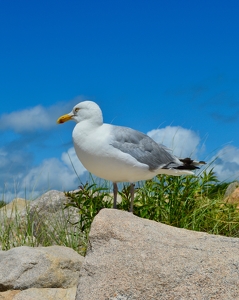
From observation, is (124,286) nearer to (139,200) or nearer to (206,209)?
(139,200)

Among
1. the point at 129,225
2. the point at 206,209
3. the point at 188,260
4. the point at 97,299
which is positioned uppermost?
the point at 206,209

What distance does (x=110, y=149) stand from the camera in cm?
Result: 581

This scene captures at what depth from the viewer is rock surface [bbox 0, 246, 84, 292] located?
4992mm

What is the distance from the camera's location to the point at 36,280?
16.3 feet

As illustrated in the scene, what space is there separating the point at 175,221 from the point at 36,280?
2.51 meters

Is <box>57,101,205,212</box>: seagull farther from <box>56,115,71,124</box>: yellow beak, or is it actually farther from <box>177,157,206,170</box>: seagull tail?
<box>177,157,206,170</box>: seagull tail

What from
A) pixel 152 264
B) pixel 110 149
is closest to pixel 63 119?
pixel 110 149

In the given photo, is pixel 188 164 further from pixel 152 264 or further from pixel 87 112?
pixel 152 264

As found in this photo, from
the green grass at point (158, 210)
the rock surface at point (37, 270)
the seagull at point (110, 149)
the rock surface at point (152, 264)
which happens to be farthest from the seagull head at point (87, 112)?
the rock surface at point (152, 264)

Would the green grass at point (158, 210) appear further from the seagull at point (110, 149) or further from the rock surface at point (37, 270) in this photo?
the rock surface at point (37, 270)

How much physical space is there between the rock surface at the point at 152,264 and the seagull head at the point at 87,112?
7.48 feet

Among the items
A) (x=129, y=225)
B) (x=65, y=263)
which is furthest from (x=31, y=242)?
(x=129, y=225)

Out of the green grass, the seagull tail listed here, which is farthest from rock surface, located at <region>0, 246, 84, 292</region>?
the seagull tail

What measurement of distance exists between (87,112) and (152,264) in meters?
2.98
